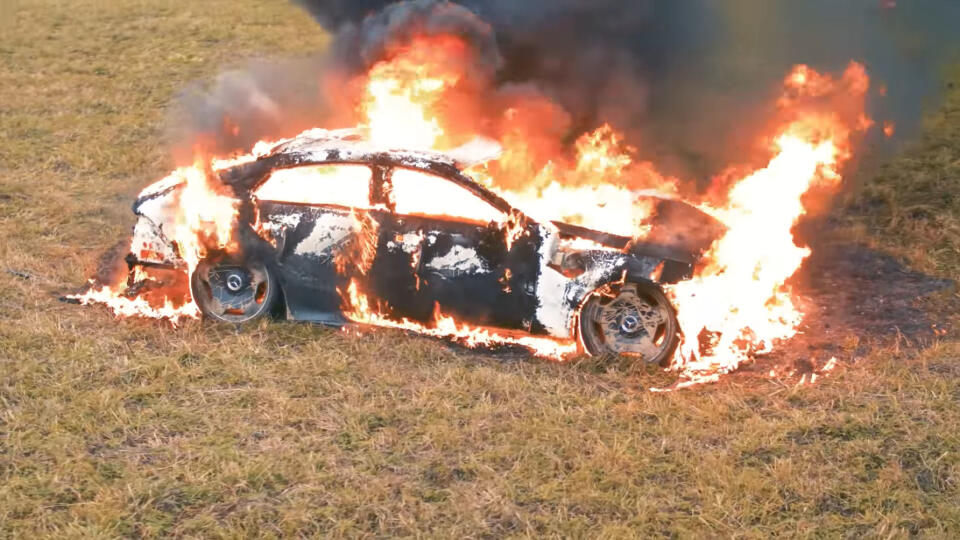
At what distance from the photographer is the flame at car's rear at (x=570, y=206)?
297 inches

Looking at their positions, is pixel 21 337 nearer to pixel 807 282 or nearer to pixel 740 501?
pixel 740 501

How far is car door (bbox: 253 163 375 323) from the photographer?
7750 millimetres

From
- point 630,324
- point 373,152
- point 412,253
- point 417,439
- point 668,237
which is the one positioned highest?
point 373,152

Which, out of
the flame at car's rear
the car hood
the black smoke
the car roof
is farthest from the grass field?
the black smoke

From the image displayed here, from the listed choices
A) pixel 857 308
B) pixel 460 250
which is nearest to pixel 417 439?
pixel 460 250

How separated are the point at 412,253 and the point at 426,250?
11 cm

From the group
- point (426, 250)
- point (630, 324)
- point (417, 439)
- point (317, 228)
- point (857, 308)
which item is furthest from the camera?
point (857, 308)

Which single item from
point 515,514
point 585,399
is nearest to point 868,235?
point 585,399

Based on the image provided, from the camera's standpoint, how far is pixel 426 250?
761 cm

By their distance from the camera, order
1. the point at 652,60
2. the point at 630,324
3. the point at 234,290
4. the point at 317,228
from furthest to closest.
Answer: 1. the point at 652,60
2. the point at 234,290
3. the point at 317,228
4. the point at 630,324

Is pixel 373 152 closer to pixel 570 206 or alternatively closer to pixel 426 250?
pixel 426 250

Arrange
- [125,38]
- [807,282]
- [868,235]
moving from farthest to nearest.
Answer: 1. [125,38]
2. [868,235]
3. [807,282]

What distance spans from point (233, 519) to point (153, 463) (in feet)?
2.80

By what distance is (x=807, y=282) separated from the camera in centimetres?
938
